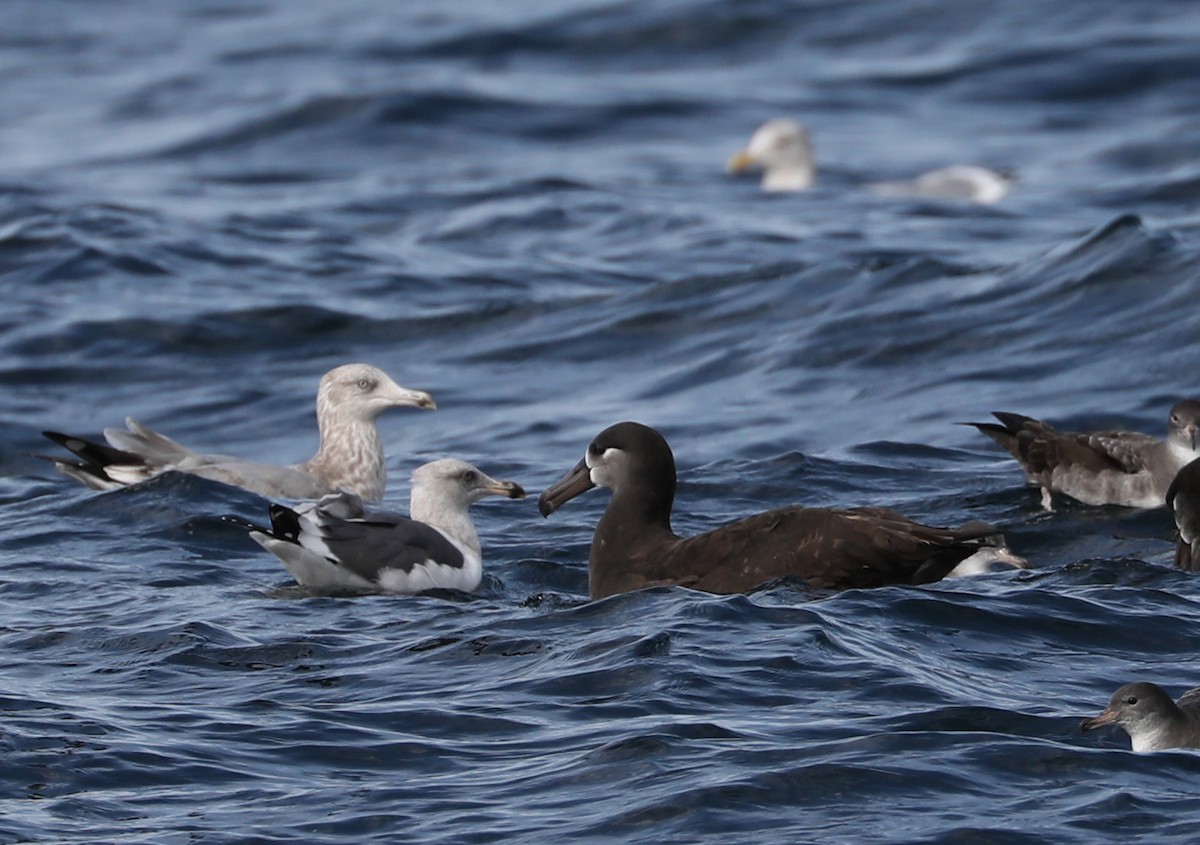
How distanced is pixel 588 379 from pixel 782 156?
865 cm

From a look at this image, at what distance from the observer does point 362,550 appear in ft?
33.7

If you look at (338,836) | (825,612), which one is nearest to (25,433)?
(825,612)

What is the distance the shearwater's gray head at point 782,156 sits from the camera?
24781mm

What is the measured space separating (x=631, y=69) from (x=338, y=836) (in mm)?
25814

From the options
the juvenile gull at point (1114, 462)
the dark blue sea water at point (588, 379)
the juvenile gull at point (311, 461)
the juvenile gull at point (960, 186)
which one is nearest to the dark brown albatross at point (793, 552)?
the dark blue sea water at point (588, 379)

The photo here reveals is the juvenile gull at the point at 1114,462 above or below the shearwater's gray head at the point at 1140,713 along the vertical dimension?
above

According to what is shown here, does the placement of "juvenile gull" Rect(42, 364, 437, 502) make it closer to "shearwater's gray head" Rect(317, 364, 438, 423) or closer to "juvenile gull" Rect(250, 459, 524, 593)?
"shearwater's gray head" Rect(317, 364, 438, 423)

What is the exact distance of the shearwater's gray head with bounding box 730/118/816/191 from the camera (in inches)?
976

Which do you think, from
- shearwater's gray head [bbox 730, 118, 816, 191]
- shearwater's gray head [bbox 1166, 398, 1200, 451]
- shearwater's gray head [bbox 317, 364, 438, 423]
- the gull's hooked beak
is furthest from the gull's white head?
the gull's hooked beak

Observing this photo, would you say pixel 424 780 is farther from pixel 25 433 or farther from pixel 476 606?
pixel 25 433

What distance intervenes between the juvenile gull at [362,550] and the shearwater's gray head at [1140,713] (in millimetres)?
3794

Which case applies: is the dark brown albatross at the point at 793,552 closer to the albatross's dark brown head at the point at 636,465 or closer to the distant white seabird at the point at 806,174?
the albatross's dark brown head at the point at 636,465

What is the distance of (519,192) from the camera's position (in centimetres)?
2422

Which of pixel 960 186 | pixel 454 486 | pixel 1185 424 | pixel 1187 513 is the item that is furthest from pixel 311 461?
pixel 960 186
